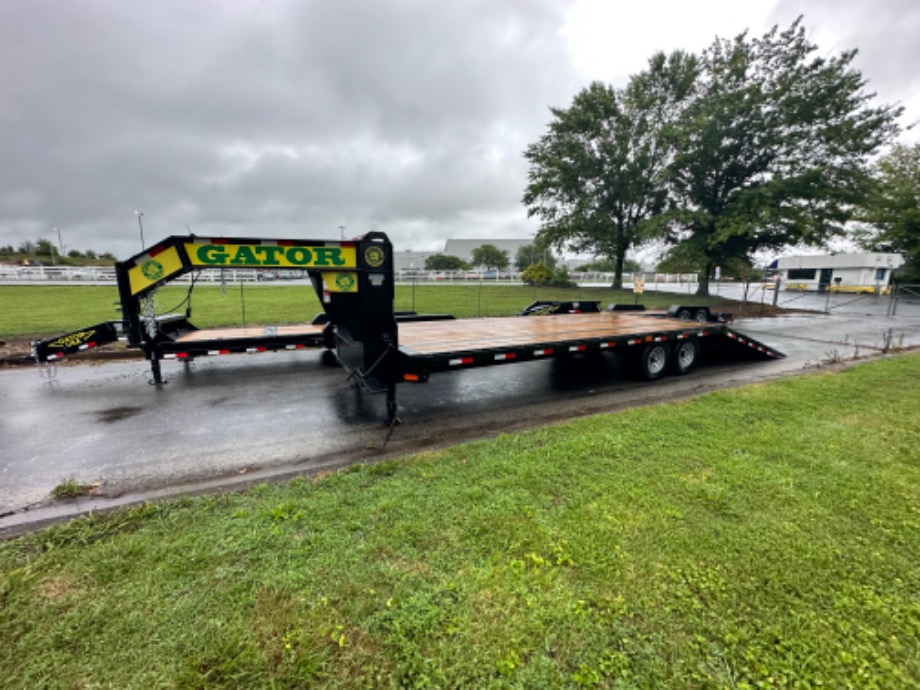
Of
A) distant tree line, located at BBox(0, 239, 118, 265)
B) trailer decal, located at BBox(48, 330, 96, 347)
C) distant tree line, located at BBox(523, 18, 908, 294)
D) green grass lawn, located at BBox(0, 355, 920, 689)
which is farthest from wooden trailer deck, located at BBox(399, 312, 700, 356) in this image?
distant tree line, located at BBox(0, 239, 118, 265)

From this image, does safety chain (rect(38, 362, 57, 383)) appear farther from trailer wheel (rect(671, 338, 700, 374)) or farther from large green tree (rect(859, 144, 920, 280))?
large green tree (rect(859, 144, 920, 280))

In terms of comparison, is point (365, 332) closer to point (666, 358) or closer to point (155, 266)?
point (155, 266)

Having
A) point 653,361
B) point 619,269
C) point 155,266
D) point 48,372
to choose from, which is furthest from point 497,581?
point 619,269

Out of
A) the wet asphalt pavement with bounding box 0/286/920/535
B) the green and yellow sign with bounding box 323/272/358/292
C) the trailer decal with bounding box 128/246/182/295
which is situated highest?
the trailer decal with bounding box 128/246/182/295

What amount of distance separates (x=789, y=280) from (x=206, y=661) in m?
60.1

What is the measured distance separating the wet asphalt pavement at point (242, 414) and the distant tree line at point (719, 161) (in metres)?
20.1

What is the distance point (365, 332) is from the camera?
17.4ft

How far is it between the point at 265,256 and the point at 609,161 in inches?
1340

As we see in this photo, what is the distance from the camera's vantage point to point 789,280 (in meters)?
47.2

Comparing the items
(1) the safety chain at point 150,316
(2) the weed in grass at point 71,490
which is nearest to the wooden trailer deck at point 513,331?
(2) the weed in grass at point 71,490

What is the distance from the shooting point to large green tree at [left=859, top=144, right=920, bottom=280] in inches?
1409

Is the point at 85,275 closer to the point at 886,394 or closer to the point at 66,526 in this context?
the point at 66,526

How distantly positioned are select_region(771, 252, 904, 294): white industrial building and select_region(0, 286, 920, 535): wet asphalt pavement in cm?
3695

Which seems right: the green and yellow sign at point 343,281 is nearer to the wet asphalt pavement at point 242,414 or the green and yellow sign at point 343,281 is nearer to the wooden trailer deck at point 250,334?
the wet asphalt pavement at point 242,414
